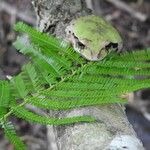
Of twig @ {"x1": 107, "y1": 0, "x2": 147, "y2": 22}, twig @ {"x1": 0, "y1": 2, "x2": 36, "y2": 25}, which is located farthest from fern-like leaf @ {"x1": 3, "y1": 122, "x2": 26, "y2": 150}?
twig @ {"x1": 107, "y1": 0, "x2": 147, "y2": 22}

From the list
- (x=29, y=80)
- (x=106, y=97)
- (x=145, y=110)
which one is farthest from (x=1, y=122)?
(x=145, y=110)

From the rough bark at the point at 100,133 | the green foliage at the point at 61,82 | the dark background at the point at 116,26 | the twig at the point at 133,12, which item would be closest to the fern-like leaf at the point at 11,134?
the green foliage at the point at 61,82

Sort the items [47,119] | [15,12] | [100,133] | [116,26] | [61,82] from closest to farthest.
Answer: [100,133], [47,119], [61,82], [15,12], [116,26]

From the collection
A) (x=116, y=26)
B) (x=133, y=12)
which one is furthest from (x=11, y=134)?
(x=133, y=12)

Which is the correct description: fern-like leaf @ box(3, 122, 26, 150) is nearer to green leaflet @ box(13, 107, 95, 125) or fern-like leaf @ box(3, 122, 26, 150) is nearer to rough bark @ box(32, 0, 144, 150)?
green leaflet @ box(13, 107, 95, 125)

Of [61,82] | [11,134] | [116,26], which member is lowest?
[116,26]

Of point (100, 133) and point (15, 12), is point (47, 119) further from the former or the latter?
point (15, 12)

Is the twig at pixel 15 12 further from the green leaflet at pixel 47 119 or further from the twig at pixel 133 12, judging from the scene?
the green leaflet at pixel 47 119
